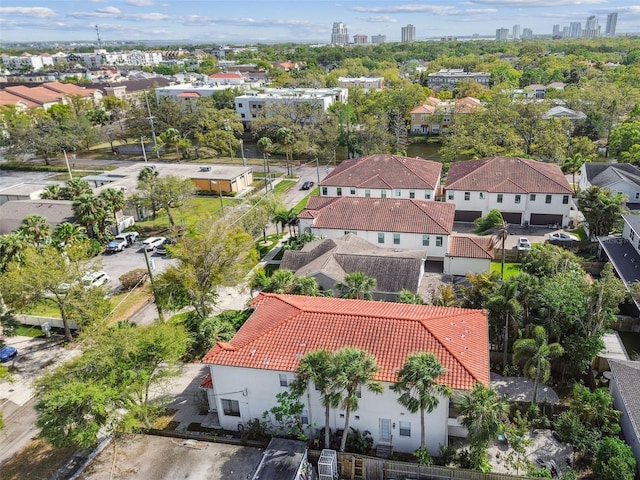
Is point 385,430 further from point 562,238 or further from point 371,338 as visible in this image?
point 562,238

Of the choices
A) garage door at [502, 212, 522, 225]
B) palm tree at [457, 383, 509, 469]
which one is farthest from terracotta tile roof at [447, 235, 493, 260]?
palm tree at [457, 383, 509, 469]

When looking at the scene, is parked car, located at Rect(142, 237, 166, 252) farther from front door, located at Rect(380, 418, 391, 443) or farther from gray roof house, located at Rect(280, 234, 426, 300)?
front door, located at Rect(380, 418, 391, 443)

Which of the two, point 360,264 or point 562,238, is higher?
point 360,264

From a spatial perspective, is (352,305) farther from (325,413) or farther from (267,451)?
(267,451)

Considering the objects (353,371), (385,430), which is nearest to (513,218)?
(385,430)

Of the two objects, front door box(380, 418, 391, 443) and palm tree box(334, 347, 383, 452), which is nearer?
palm tree box(334, 347, 383, 452)

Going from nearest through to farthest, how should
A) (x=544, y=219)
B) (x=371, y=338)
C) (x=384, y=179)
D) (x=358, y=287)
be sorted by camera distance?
(x=371, y=338) < (x=358, y=287) < (x=544, y=219) < (x=384, y=179)
